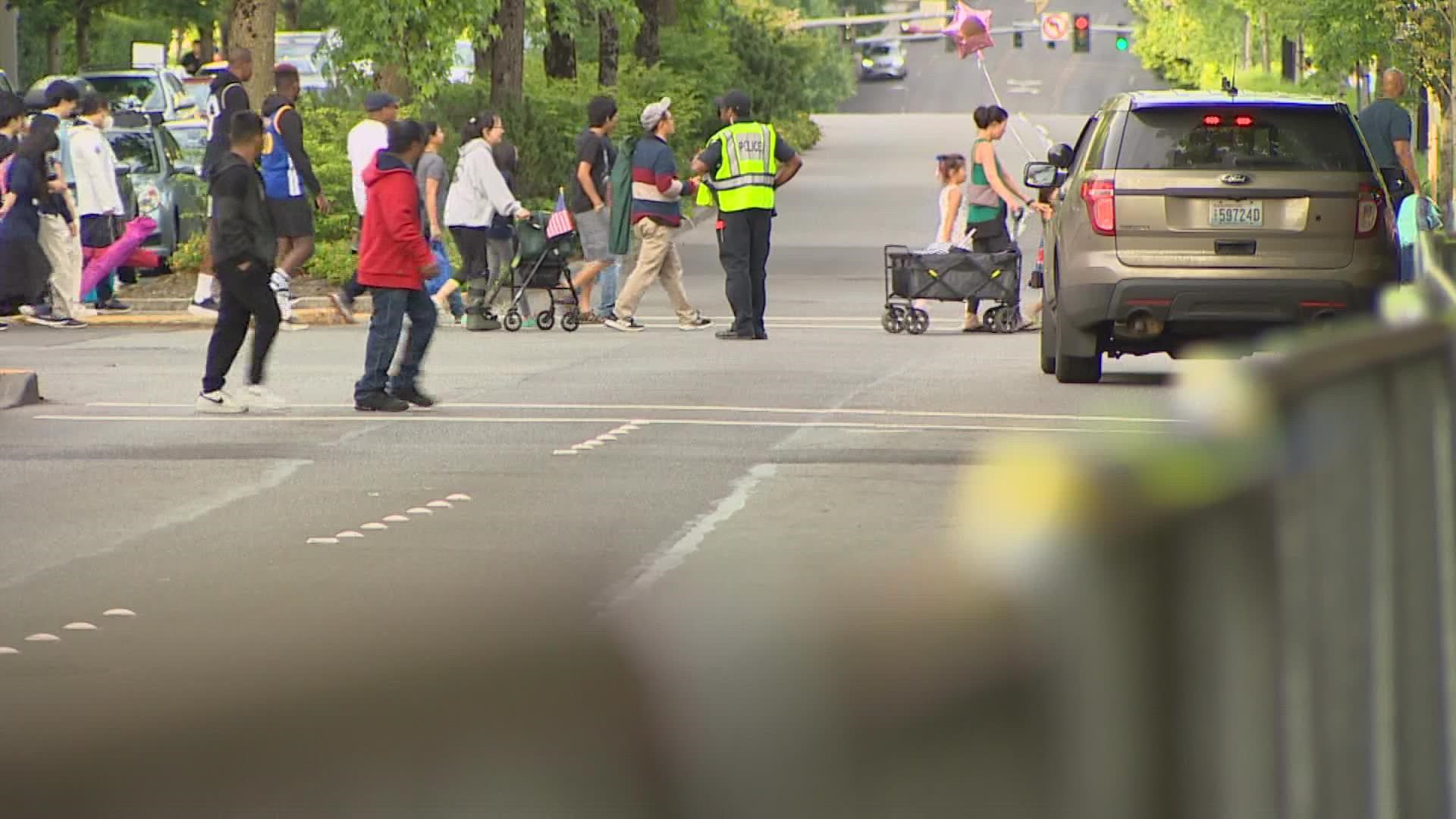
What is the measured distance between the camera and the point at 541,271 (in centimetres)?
2031

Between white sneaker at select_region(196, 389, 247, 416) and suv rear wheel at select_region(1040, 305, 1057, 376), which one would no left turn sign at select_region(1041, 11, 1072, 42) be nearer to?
suv rear wheel at select_region(1040, 305, 1057, 376)

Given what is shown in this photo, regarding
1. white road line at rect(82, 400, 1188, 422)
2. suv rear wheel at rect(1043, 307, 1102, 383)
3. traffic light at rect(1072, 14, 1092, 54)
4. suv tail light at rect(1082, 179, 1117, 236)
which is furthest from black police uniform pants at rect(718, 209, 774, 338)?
traffic light at rect(1072, 14, 1092, 54)

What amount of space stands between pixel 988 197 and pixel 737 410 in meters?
6.58

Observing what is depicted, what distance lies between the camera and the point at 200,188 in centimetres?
2622

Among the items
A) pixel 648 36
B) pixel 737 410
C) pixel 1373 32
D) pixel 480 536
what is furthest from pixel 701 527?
pixel 648 36

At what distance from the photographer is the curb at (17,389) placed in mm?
14523

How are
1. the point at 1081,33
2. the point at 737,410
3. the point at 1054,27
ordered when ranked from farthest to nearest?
the point at 1054,27
the point at 1081,33
the point at 737,410

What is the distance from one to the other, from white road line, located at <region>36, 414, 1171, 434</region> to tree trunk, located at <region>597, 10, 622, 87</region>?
88.3 feet

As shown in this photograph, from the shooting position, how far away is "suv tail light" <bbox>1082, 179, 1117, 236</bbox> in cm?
1460

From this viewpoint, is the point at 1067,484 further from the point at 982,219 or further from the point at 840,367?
the point at 982,219

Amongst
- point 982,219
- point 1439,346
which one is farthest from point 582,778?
point 982,219

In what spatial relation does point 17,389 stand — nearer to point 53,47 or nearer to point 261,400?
point 261,400

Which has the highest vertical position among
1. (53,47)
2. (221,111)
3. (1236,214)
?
(53,47)

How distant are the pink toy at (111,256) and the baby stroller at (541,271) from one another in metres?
3.36
